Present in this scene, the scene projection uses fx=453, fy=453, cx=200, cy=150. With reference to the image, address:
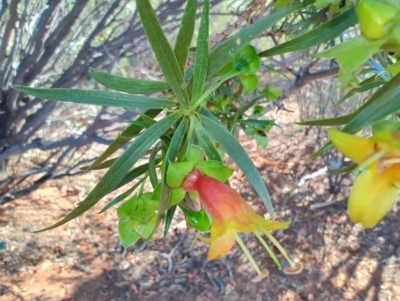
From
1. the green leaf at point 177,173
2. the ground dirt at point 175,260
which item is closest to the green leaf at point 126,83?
the green leaf at point 177,173

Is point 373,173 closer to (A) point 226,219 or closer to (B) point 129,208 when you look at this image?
(A) point 226,219

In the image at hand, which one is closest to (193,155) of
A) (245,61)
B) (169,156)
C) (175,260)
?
(169,156)

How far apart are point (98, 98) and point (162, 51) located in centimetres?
10

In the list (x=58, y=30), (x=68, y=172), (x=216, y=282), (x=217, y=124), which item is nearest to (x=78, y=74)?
(x=58, y=30)

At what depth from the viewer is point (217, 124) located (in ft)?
1.80

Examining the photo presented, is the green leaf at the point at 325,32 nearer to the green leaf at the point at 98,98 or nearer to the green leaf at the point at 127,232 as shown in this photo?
the green leaf at the point at 98,98

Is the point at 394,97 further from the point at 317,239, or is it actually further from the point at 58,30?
the point at 317,239

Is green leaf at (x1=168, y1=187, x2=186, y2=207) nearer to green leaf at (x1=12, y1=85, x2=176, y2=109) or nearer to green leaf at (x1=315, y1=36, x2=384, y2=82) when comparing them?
green leaf at (x1=12, y1=85, x2=176, y2=109)

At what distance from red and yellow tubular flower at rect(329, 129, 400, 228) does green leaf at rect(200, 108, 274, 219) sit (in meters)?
0.15

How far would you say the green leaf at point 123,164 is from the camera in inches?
20.7

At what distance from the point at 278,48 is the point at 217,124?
0.38ft

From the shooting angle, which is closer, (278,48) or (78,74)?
(278,48)

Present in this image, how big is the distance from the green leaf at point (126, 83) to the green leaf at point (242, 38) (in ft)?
0.28

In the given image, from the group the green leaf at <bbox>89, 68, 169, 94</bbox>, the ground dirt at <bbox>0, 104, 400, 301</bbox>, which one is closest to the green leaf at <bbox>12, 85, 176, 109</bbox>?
the green leaf at <bbox>89, 68, 169, 94</bbox>
